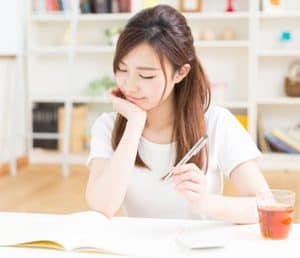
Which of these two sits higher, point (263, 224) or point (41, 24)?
point (41, 24)

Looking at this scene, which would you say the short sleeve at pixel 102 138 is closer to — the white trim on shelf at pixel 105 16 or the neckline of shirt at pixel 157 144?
Answer: the neckline of shirt at pixel 157 144

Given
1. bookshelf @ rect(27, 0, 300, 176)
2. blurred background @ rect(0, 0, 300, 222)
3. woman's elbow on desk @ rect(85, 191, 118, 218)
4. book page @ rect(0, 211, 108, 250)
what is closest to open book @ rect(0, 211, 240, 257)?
book page @ rect(0, 211, 108, 250)

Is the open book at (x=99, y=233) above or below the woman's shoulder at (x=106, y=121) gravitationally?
below

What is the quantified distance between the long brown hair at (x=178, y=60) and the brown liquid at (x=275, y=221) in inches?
14.5

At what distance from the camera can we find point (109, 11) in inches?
187

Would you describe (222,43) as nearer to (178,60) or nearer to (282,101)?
(282,101)

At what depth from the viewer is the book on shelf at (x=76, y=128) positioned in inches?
188

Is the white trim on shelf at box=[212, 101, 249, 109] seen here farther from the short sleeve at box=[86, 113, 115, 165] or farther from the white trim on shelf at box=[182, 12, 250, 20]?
the short sleeve at box=[86, 113, 115, 165]

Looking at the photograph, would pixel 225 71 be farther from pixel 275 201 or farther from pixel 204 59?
pixel 275 201

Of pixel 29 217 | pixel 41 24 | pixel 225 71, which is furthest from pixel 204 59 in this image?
pixel 29 217

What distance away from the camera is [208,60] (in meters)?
4.82

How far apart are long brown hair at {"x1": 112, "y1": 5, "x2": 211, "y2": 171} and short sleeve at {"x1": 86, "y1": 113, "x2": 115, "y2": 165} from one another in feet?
0.06

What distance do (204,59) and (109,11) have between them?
0.82 m

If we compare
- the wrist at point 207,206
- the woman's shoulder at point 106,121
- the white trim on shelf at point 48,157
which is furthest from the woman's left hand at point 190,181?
the white trim on shelf at point 48,157
